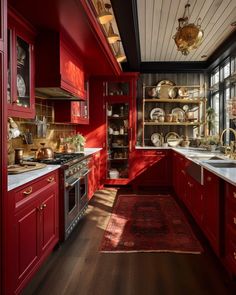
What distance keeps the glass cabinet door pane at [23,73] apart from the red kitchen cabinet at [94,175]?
201 cm

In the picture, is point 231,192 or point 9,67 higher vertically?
point 9,67

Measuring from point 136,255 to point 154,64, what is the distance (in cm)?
444

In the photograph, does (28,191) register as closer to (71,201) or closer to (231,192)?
(71,201)

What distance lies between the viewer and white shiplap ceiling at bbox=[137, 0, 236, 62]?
3309 mm

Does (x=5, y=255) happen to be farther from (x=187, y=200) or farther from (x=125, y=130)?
(x=125, y=130)

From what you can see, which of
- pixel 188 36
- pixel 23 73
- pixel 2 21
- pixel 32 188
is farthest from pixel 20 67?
pixel 188 36

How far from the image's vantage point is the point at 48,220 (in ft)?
8.14

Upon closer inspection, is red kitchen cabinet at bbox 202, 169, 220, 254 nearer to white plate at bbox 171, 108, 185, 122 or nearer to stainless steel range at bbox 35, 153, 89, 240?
stainless steel range at bbox 35, 153, 89, 240

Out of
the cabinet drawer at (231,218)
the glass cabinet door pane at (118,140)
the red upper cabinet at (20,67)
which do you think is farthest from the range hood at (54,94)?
the cabinet drawer at (231,218)

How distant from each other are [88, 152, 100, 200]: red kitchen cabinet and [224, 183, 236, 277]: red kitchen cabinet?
2579 mm

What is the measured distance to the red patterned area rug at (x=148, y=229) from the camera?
113 inches

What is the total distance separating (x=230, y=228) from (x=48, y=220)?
1.53m

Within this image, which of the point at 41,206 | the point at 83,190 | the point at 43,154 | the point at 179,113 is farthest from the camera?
the point at 179,113

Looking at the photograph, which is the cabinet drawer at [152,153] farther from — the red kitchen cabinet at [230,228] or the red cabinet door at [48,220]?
the red kitchen cabinet at [230,228]
